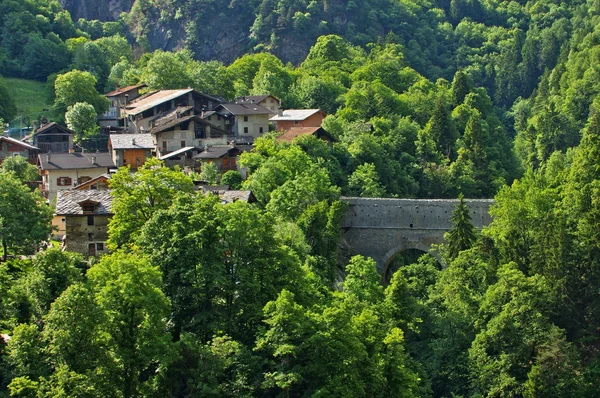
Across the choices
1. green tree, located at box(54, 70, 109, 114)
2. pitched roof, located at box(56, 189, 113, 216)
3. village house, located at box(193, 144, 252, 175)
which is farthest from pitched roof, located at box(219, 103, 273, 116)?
pitched roof, located at box(56, 189, 113, 216)

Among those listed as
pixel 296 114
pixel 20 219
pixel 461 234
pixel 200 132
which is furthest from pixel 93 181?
pixel 296 114

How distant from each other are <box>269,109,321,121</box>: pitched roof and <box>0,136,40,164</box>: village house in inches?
671

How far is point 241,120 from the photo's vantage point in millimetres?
91625

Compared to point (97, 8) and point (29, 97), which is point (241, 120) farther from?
point (97, 8)

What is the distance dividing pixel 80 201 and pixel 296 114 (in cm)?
3411

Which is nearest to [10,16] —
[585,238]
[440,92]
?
[440,92]

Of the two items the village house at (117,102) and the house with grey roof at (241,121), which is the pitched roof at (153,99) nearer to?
the village house at (117,102)

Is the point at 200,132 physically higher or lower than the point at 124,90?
lower

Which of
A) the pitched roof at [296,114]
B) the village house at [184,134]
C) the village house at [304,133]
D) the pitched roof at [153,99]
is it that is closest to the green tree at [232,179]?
the village house at [304,133]

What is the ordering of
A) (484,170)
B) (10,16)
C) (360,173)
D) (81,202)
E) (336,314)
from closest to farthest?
(336,314)
(81,202)
(360,173)
(484,170)
(10,16)

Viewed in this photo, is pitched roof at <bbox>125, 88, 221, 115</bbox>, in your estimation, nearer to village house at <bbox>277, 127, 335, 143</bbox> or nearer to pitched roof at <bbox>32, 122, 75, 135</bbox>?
pitched roof at <bbox>32, 122, 75, 135</bbox>

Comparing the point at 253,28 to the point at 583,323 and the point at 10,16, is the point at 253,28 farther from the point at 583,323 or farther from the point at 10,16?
the point at 583,323

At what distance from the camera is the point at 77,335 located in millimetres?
49906

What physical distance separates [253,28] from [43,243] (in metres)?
95.8
